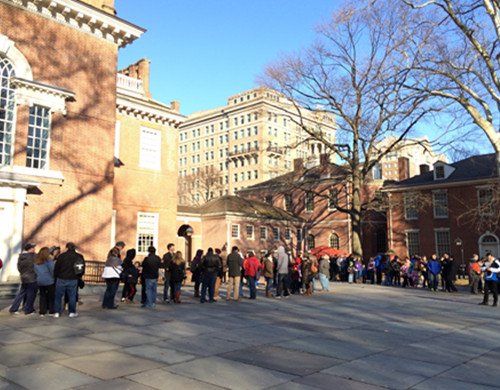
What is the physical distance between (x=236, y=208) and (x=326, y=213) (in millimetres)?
13170

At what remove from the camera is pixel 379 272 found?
87.7 feet

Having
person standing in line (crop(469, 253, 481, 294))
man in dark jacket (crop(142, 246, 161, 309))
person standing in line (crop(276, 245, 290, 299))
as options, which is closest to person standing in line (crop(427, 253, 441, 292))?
person standing in line (crop(469, 253, 481, 294))

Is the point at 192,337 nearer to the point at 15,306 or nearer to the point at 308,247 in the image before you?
the point at 15,306

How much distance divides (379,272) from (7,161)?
20769 mm

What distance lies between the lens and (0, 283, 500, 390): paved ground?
5.53 meters

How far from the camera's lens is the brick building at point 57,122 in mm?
16375

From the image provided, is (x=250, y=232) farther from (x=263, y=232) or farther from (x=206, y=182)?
(x=206, y=182)

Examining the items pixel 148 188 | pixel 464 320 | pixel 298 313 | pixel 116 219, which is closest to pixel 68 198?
pixel 116 219

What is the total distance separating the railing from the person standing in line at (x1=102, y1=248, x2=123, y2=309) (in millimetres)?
17216

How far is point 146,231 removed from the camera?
25.6 m

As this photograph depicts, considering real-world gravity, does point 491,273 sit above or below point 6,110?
below

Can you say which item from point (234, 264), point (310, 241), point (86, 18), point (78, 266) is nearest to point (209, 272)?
point (234, 264)

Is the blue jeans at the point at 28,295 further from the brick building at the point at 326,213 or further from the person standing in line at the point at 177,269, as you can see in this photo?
the brick building at the point at 326,213

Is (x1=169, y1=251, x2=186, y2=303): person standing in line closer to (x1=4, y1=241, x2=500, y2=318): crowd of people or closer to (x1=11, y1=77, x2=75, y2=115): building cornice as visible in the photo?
(x1=4, y1=241, x2=500, y2=318): crowd of people
